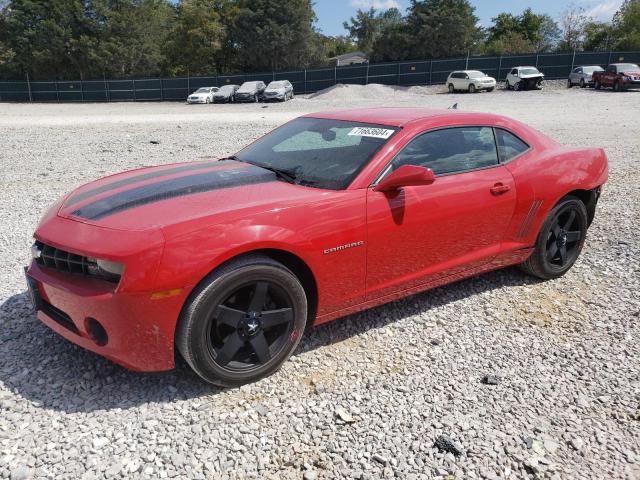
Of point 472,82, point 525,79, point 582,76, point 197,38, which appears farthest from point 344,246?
point 197,38

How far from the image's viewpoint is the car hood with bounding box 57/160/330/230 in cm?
277

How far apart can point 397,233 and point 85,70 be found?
6173cm

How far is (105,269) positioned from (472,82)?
118ft

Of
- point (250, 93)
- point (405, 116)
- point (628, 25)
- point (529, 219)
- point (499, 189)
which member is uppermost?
point (628, 25)

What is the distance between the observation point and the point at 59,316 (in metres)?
2.90

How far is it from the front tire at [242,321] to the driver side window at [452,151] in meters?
1.11

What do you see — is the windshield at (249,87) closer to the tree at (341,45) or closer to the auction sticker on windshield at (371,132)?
the auction sticker on windshield at (371,132)

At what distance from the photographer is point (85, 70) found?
2208 inches

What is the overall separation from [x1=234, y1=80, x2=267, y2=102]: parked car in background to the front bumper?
34848mm

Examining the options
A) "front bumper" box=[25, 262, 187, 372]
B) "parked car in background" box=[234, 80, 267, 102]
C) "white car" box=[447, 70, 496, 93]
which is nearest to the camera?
"front bumper" box=[25, 262, 187, 372]

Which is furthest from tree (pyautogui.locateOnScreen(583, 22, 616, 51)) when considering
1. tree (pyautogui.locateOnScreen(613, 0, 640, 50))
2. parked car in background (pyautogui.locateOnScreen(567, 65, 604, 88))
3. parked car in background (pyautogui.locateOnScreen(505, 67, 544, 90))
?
parked car in background (pyautogui.locateOnScreen(505, 67, 544, 90))

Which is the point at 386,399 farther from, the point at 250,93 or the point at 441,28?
the point at 441,28

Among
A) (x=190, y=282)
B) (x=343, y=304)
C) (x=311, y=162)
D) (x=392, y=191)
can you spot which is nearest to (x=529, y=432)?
(x=343, y=304)

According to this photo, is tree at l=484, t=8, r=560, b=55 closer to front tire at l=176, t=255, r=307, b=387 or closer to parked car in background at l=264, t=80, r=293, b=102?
parked car in background at l=264, t=80, r=293, b=102
